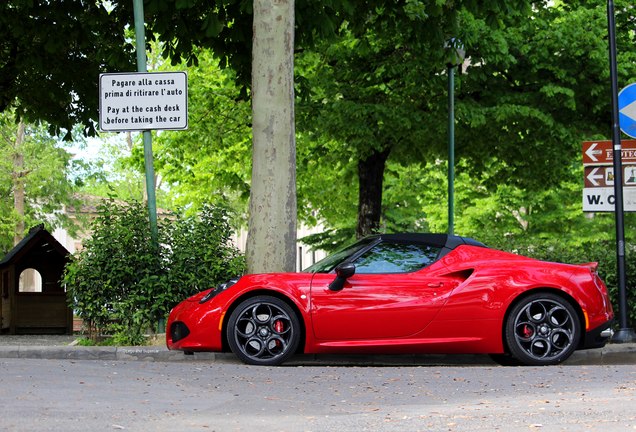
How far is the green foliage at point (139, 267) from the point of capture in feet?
41.7

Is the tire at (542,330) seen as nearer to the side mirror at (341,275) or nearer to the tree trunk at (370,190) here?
the side mirror at (341,275)

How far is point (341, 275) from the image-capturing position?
11.2 m

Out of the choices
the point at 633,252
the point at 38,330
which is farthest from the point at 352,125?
the point at 633,252

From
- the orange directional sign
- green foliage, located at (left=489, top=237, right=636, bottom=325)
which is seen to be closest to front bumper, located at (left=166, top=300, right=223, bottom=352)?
green foliage, located at (left=489, top=237, right=636, bottom=325)

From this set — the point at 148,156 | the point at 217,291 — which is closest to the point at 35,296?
the point at 148,156

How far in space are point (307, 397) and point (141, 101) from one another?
5.67 m

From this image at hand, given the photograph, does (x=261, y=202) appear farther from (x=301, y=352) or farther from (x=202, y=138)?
(x=202, y=138)

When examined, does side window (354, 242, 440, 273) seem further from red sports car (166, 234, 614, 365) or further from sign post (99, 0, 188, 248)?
sign post (99, 0, 188, 248)

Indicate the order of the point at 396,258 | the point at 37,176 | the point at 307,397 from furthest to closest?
the point at 37,176 → the point at 396,258 → the point at 307,397

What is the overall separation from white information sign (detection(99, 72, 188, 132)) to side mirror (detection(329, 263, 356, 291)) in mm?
3214

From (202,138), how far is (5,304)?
968cm

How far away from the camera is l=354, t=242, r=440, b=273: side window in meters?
11.6

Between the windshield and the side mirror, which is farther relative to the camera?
the windshield

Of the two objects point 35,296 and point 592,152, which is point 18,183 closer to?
point 35,296
